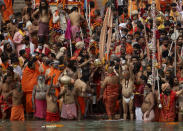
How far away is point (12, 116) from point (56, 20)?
5.22 metres

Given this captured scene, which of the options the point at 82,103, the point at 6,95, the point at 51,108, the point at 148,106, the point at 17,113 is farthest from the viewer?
the point at 6,95

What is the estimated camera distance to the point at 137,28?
23.5 meters

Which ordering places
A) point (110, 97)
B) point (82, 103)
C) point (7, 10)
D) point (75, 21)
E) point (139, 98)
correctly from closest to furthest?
point (139, 98), point (110, 97), point (82, 103), point (75, 21), point (7, 10)

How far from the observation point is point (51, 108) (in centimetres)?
1942

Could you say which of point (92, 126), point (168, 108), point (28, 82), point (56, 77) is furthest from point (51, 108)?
point (168, 108)

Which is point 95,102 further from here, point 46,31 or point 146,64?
point 46,31

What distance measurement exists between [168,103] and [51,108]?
3.09m

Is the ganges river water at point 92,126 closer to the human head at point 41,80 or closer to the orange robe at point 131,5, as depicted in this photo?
the human head at point 41,80

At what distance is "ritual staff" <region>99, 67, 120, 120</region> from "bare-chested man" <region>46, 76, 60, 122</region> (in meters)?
1.34

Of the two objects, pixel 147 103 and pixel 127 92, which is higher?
pixel 127 92

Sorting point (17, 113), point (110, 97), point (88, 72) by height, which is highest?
point (88, 72)

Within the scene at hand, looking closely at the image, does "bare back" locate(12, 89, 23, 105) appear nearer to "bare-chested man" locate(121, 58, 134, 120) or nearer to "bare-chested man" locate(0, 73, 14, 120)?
"bare-chested man" locate(0, 73, 14, 120)

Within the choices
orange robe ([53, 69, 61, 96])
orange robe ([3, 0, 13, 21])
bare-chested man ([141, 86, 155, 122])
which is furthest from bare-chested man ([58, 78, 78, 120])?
orange robe ([3, 0, 13, 21])

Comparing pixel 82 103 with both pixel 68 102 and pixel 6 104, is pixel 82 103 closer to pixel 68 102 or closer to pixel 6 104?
pixel 68 102
